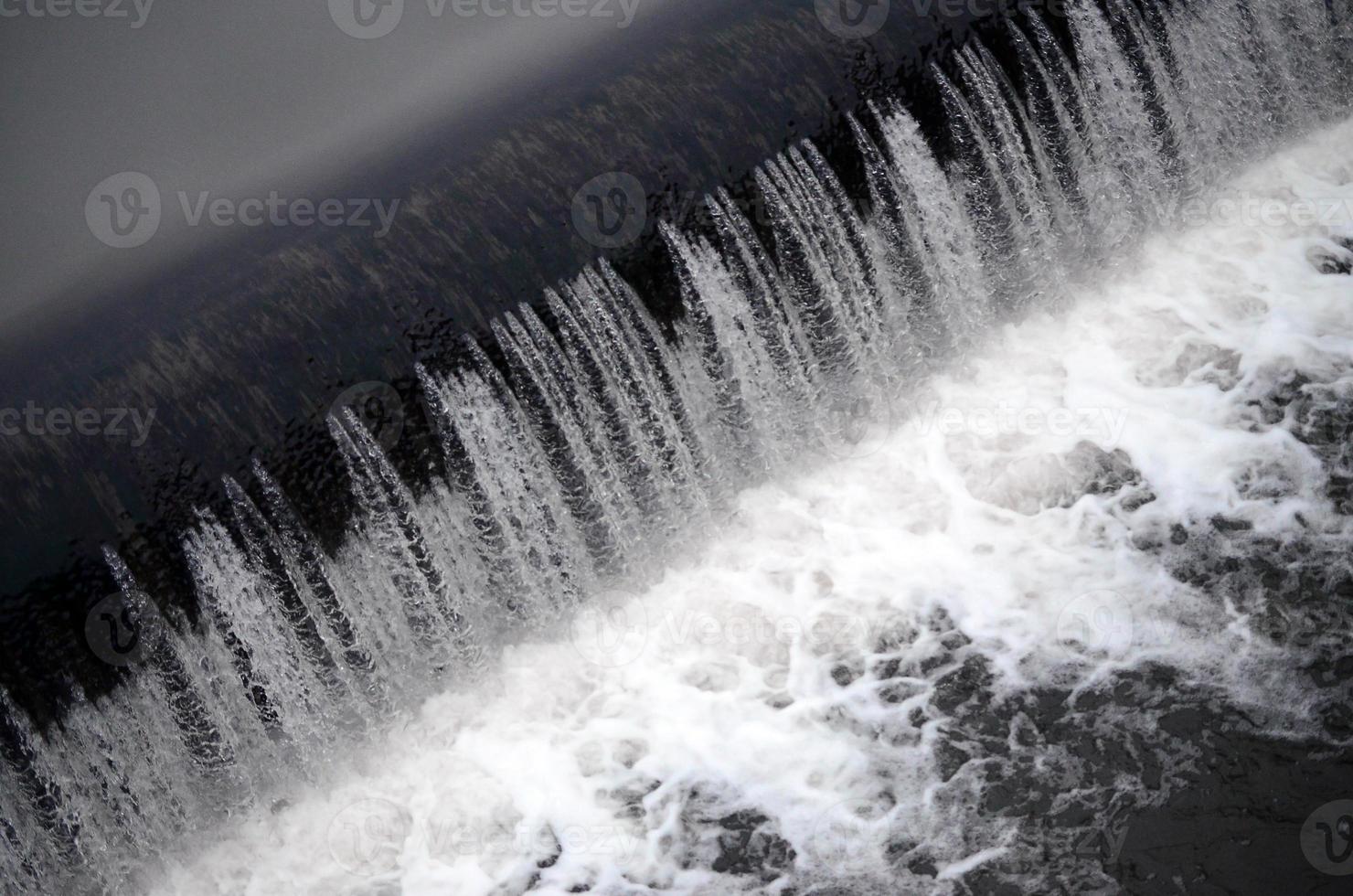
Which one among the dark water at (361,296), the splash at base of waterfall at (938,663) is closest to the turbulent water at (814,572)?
the splash at base of waterfall at (938,663)

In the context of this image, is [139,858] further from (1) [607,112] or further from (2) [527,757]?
(1) [607,112]

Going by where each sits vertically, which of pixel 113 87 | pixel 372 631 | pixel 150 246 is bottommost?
pixel 372 631

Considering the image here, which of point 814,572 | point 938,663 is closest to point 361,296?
point 814,572

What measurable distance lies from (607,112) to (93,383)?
409 centimetres

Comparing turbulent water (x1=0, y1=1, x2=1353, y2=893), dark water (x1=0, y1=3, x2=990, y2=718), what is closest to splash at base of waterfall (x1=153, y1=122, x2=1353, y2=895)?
turbulent water (x1=0, y1=1, x2=1353, y2=893)

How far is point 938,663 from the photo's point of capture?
734 cm

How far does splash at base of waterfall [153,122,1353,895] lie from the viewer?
653 cm

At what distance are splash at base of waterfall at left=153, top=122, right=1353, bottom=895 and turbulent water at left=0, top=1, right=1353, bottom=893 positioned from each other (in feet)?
0.08

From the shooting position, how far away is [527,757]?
741 cm

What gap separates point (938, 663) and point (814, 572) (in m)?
1.13

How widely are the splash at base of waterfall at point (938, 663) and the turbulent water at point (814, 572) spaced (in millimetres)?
25

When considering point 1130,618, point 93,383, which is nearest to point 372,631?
point 93,383

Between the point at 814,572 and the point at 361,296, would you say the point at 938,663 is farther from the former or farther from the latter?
the point at 361,296

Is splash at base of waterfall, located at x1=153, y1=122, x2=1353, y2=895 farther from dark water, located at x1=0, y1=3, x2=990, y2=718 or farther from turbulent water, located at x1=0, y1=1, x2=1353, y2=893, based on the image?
dark water, located at x1=0, y1=3, x2=990, y2=718
